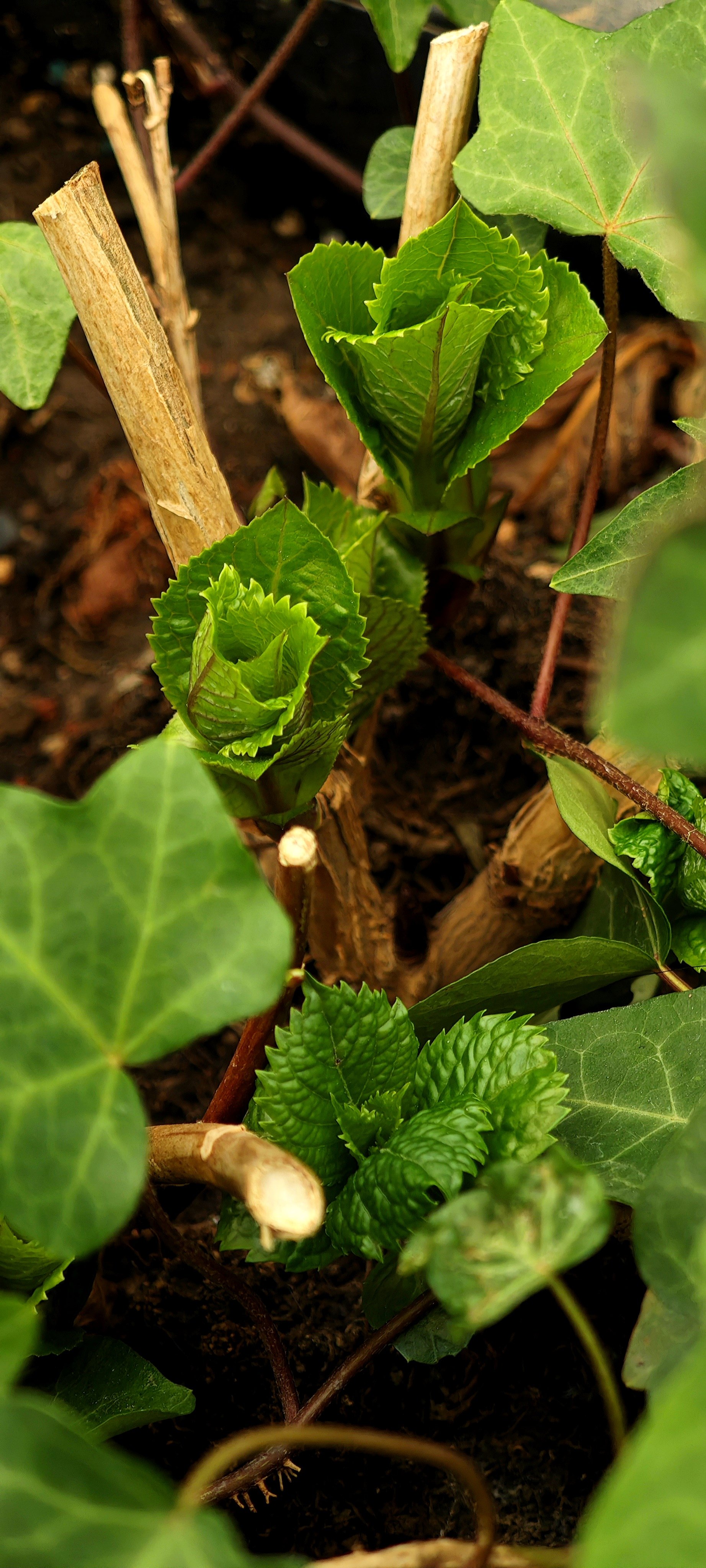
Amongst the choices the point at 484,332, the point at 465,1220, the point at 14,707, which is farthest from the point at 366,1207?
the point at 14,707

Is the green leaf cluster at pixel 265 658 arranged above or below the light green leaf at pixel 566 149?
below

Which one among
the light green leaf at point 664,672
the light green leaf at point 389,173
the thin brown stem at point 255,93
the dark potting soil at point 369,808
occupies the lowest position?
the dark potting soil at point 369,808

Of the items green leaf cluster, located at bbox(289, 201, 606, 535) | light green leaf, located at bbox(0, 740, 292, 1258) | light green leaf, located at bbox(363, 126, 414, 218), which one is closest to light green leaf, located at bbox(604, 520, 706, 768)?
light green leaf, located at bbox(0, 740, 292, 1258)

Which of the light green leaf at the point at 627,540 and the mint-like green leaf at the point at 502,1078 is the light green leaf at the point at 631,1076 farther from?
the light green leaf at the point at 627,540

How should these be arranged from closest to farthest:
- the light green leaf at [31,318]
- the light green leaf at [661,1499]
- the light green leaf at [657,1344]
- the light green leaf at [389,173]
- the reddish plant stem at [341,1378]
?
the light green leaf at [661,1499] < the light green leaf at [657,1344] < the reddish plant stem at [341,1378] < the light green leaf at [31,318] < the light green leaf at [389,173]

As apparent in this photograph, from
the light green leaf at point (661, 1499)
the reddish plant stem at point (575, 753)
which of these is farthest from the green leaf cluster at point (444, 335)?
the light green leaf at point (661, 1499)

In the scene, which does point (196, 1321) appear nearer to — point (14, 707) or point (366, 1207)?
point (366, 1207)

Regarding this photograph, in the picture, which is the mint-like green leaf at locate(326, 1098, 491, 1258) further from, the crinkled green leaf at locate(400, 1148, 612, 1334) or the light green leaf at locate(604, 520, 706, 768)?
the light green leaf at locate(604, 520, 706, 768)

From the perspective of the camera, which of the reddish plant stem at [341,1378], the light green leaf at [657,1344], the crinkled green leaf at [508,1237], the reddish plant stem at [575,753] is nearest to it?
the crinkled green leaf at [508,1237]
